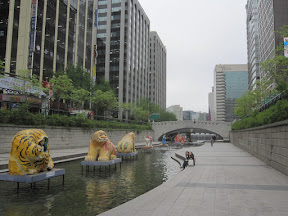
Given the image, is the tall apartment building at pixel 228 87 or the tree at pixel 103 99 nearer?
the tree at pixel 103 99

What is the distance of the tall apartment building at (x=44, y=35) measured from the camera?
4009 cm

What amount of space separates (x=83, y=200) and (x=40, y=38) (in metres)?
43.1

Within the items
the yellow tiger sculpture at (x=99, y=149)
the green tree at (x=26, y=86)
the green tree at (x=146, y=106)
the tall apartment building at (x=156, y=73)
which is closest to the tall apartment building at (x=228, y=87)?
the tall apartment building at (x=156, y=73)

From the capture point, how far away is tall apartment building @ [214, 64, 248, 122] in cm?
16725

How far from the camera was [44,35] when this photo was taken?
1784 inches

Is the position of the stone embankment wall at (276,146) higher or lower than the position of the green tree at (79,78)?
lower

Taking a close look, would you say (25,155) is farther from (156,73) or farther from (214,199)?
(156,73)

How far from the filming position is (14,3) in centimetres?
4112

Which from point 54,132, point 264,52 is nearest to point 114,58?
point 264,52

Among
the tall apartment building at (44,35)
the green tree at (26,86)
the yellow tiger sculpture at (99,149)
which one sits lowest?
the yellow tiger sculpture at (99,149)

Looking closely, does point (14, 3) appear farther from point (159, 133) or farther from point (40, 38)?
point (159, 133)

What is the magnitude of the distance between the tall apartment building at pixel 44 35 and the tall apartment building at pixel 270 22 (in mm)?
42767

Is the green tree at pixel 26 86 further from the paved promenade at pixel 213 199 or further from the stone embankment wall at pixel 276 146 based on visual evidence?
the stone embankment wall at pixel 276 146

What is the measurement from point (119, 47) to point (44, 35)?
128ft
